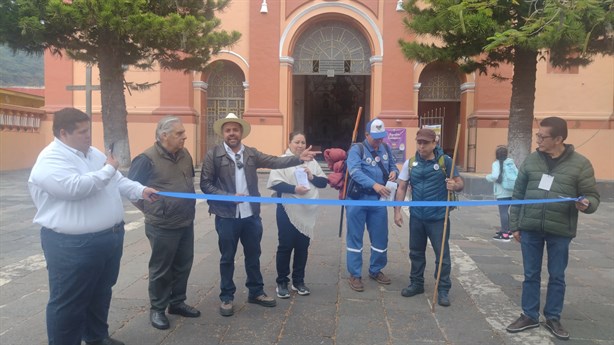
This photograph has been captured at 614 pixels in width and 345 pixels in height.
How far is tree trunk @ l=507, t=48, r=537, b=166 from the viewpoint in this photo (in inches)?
399

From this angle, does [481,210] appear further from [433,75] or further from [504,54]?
[433,75]

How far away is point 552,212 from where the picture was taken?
13.0ft

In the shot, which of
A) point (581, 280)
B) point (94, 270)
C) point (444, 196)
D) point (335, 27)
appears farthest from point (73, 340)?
point (335, 27)

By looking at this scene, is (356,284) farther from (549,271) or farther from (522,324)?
(549,271)

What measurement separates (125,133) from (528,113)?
9597 millimetres

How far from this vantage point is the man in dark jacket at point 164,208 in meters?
3.97

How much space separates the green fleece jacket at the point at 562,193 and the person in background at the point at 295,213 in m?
1.92

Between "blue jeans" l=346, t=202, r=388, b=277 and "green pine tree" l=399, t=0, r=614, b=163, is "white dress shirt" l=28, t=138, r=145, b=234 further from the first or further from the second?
"green pine tree" l=399, t=0, r=614, b=163

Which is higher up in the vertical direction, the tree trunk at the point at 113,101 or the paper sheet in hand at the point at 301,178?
the tree trunk at the point at 113,101

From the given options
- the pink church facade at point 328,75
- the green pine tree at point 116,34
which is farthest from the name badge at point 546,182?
the pink church facade at point 328,75

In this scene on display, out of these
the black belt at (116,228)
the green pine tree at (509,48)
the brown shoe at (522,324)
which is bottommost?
the brown shoe at (522,324)

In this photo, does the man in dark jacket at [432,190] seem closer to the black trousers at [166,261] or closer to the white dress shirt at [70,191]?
the black trousers at [166,261]

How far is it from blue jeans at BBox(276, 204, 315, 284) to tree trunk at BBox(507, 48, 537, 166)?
7378 mm

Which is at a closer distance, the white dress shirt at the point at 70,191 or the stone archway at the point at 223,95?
the white dress shirt at the point at 70,191
